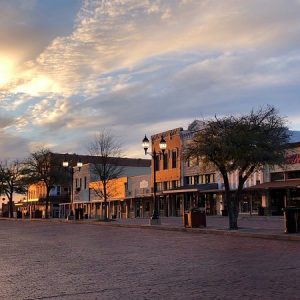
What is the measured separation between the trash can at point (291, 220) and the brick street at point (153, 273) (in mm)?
5115

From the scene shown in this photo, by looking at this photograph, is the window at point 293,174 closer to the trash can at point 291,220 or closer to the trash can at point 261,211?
the trash can at point 261,211

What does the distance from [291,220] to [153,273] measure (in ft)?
41.5

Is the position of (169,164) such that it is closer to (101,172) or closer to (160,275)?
(101,172)

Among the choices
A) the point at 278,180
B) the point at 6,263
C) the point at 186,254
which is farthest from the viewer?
the point at 278,180

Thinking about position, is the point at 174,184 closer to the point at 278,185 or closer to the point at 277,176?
the point at 277,176

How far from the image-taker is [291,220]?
22.3 metres

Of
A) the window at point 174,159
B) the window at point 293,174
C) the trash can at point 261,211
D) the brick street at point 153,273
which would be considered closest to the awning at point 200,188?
the window at point 174,159

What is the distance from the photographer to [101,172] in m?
52.0

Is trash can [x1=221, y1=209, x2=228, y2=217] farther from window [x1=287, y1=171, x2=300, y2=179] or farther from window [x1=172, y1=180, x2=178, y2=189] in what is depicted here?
window [x1=172, y1=180, x2=178, y2=189]

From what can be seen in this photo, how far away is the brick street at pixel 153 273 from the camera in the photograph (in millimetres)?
8805

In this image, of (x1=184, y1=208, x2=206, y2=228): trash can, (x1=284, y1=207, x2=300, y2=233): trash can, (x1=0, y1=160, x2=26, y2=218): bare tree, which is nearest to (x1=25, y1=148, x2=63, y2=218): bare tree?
(x1=0, y1=160, x2=26, y2=218): bare tree

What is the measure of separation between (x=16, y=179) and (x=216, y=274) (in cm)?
7766

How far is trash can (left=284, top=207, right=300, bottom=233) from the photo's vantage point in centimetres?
2214

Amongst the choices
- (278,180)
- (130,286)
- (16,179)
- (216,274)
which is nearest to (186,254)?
(216,274)
